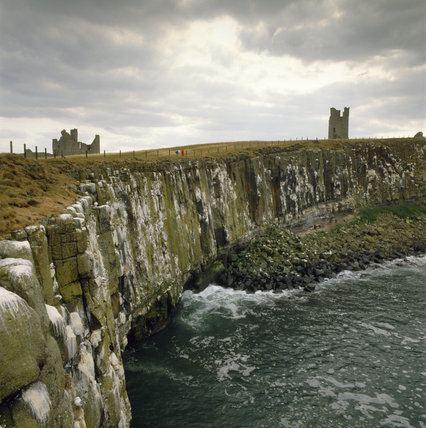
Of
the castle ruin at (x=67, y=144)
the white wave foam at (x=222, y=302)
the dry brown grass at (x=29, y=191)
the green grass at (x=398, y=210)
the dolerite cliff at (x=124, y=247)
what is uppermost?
the castle ruin at (x=67, y=144)


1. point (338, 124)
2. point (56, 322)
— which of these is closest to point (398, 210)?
point (338, 124)

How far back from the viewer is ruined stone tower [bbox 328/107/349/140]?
95.7 meters

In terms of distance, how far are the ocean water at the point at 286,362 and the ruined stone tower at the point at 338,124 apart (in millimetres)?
56691

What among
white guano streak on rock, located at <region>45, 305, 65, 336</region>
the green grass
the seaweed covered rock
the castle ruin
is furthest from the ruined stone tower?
white guano streak on rock, located at <region>45, 305, 65, 336</region>

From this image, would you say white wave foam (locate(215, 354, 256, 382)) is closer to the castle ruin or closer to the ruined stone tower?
the castle ruin

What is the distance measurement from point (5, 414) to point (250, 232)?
162ft

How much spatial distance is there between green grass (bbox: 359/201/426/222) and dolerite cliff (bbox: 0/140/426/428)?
6.95 ft

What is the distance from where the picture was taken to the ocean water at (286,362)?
993 inches

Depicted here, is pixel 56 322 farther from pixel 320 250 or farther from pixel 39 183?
pixel 320 250

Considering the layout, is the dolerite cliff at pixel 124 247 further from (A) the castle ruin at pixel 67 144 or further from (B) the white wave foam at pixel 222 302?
(A) the castle ruin at pixel 67 144

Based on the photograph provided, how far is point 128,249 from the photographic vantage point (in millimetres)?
32531

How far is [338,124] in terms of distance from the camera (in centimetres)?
9606

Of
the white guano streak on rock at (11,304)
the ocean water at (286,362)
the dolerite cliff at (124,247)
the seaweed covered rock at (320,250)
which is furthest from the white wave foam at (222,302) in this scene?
the white guano streak on rock at (11,304)

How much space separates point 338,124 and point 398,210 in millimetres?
27455
